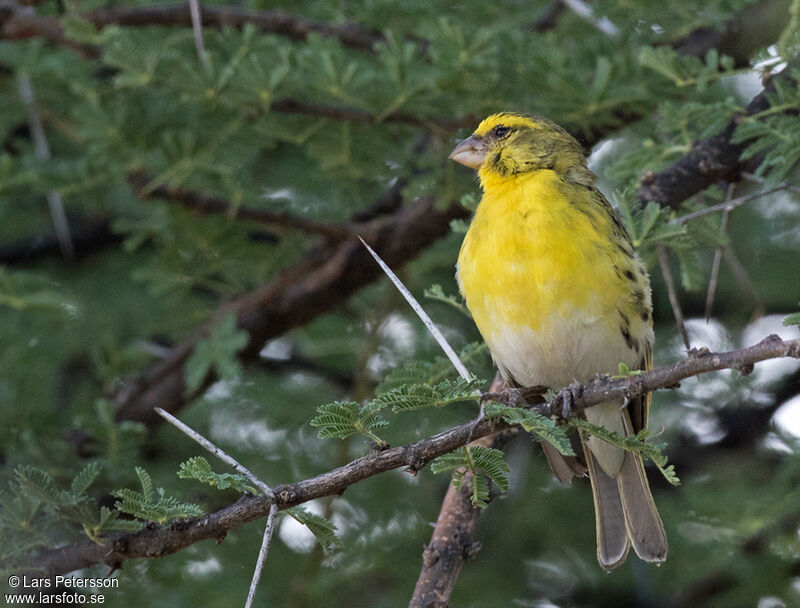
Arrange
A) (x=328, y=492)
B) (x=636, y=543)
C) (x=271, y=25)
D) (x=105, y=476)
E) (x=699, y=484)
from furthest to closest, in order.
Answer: (x=699, y=484)
(x=271, y=25)
(x=105, y=476)
(x=636, y=543)
(x=328, y=492)

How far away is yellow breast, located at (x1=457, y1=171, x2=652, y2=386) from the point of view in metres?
3.46

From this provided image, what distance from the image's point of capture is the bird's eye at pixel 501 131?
4.10 m

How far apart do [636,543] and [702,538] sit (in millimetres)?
1665

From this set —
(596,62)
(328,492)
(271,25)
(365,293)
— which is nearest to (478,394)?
(328,492)

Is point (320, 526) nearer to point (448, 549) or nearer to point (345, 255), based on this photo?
point (448, 549)

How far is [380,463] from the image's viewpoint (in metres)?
2.37

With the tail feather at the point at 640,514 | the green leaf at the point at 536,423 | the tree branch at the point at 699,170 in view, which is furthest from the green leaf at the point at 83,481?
the tree branch at the point at 699,170

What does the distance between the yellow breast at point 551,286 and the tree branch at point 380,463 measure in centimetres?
81

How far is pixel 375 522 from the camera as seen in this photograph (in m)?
5.20

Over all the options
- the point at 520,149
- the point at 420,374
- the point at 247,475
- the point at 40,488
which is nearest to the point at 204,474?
the point at 247,475

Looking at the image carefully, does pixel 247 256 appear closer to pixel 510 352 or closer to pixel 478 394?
pixel 510 352

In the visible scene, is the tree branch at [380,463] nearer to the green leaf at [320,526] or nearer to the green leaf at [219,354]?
the green leaf at [320,526]

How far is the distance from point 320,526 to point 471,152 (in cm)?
199

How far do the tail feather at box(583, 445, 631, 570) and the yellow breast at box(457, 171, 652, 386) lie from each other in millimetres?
394
